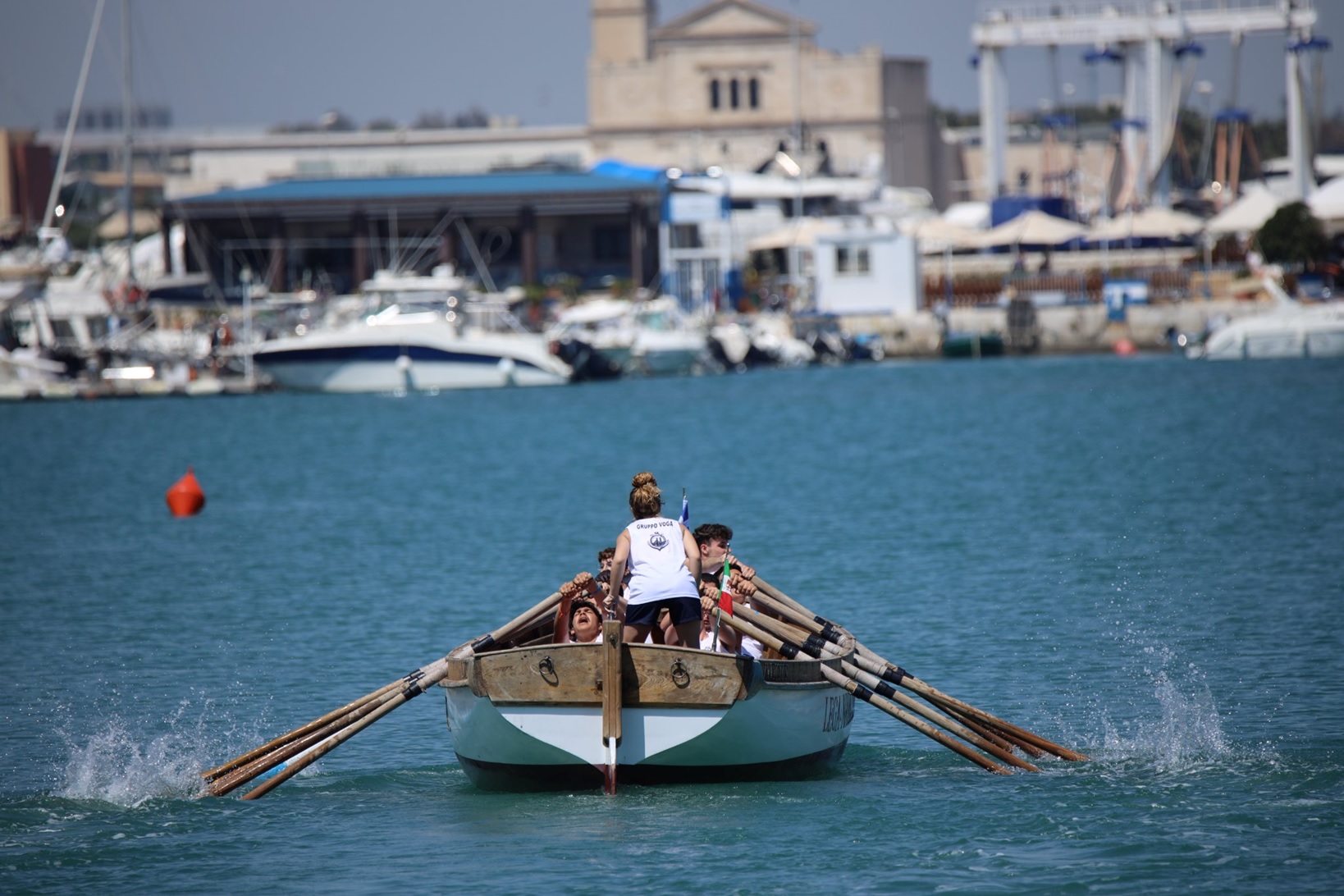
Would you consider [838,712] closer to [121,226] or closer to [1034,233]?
[1034,233]

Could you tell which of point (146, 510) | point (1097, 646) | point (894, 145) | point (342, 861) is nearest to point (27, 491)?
point (146, 510)

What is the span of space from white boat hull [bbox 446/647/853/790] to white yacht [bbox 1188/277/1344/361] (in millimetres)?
56739

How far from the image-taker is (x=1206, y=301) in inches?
2825

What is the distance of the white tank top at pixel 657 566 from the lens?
1300 centimetres

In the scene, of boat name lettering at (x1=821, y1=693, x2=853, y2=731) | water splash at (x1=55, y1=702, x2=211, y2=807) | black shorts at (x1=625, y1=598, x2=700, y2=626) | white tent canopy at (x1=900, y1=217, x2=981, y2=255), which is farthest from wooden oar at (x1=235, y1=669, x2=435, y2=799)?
white tent canopy at (x1=900, y1=217, x2=981, y2=255)

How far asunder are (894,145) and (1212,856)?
121 m

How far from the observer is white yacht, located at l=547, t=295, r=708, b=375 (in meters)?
68.9

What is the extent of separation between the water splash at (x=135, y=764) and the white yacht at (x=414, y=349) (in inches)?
1856

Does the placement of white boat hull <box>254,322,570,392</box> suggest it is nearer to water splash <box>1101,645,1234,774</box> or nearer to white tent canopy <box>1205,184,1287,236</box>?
white tent canopy <box>1205,184,1287,236</box>

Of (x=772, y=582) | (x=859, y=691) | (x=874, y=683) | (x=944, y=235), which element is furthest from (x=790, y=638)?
(x=944, y=235)

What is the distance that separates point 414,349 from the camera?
209 feet

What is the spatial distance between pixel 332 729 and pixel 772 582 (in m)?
11.7

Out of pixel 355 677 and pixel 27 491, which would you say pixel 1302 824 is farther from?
pixel 27 491

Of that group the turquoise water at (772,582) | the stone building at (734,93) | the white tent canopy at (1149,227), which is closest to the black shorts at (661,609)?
the turquoise water at (772,582)
